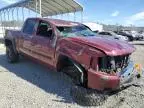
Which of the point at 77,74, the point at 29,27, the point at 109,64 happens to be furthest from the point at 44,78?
the point at 109,64

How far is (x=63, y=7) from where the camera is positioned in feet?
76.7

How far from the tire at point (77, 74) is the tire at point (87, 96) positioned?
0.46 ft

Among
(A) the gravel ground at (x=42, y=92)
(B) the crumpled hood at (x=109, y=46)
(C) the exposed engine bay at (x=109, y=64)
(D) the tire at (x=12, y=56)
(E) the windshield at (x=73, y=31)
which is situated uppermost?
(E) the windshield at (x=73, y=31)

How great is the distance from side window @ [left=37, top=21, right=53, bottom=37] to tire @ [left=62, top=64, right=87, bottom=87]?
51.7 inches

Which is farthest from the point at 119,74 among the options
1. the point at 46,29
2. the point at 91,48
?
the point at 46,29

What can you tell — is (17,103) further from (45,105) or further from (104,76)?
(104,76)

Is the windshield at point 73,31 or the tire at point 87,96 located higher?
the windshield at point 73,31

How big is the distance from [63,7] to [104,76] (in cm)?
1901

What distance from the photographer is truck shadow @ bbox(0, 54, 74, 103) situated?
6.07 m

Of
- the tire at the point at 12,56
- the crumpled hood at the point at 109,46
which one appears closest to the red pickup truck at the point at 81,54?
the crumpled hood at the point at 109,46

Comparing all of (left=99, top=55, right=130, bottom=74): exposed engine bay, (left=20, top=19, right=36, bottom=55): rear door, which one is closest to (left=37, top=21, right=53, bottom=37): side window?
(left=20, top=19, right=36, bottom=55): rear door

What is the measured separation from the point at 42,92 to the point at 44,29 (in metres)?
2.26

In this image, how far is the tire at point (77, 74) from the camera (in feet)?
17.9

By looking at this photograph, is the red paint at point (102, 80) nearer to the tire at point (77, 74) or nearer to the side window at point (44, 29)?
the tire at point (77, 74)
